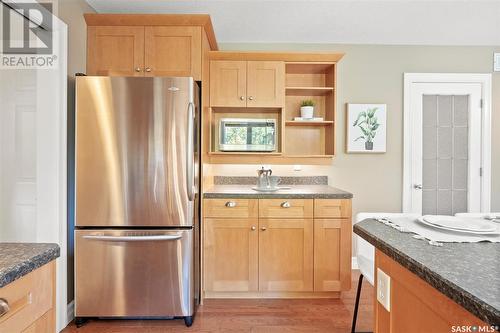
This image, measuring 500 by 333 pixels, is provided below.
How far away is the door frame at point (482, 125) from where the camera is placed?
3168 mm

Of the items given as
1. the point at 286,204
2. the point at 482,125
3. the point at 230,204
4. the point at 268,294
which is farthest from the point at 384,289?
the point at 482,125

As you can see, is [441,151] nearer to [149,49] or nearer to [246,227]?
[246,227]

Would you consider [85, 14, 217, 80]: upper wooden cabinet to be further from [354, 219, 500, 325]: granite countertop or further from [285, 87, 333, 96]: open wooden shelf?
[354, 219, 500, 325]: granite countertop

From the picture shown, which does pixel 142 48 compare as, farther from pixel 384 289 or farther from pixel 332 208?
pixel 384 289

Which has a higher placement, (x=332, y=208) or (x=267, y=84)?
(x=267, y=84)

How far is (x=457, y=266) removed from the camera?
696mm

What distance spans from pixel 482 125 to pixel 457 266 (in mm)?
3340

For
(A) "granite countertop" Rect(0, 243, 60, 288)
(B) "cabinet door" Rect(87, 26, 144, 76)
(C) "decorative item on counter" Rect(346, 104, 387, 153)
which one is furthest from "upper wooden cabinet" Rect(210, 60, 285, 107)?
(A) "granite countertop" Rect(0, 243, 60, 288)

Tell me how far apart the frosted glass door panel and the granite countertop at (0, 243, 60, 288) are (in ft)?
11.4

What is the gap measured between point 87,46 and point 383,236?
2590 millimetres

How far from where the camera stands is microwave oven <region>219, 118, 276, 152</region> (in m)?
2.76

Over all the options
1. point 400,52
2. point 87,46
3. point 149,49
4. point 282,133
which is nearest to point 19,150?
point 87,46

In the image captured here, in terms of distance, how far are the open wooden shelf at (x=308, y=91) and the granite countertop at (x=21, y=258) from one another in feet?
7.94

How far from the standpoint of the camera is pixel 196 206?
2307mm
